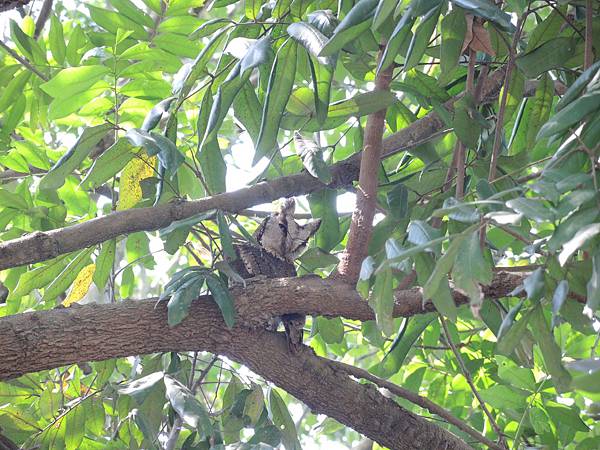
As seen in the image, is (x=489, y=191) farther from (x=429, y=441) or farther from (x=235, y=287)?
(x=429, y=441)

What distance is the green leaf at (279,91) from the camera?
166 centimetres

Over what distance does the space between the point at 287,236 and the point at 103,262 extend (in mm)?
528

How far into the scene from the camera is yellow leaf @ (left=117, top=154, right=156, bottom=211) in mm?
2020

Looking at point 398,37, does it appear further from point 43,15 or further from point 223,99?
point 43,15

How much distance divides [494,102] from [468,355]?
2.88ft

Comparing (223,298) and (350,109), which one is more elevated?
(350,109)

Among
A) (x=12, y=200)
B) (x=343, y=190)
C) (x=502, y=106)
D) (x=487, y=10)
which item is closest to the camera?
(x=487, y=10)

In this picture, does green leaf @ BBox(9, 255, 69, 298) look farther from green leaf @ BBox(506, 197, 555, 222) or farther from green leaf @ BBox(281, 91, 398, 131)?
green leaf @ BBox(506, 197, 555, 222)

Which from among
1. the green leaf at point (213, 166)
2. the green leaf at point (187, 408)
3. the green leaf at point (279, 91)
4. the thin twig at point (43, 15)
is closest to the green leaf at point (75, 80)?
the green leaf at point (213, 166)

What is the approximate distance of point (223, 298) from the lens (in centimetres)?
178

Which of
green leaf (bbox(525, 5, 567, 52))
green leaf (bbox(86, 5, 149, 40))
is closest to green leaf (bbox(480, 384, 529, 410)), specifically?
green leaf (bbox(525, 5, 567, 52))

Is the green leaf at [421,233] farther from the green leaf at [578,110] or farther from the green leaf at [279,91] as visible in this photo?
the green leaf at [279,91]

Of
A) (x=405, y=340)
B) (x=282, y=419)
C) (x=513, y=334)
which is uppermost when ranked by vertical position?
(x=513, y=334)

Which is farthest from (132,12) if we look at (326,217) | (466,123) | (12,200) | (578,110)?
(578,110)
